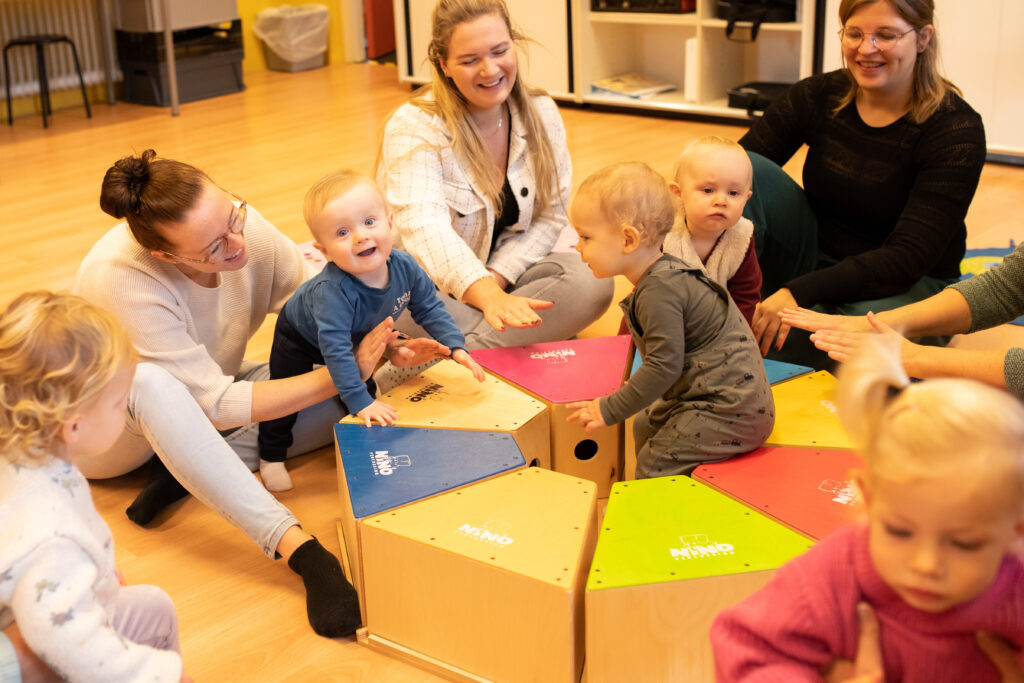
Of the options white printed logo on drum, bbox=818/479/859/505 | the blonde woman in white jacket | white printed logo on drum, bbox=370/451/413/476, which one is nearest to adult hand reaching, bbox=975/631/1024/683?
white printed logo on drum, bbox=818/479/859/505

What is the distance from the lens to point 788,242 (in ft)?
7.63

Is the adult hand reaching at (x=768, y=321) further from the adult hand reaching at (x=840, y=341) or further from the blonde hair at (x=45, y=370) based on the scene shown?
the blonde hair at (x=45, y=370)

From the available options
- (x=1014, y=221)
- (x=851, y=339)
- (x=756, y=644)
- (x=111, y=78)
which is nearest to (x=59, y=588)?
(x=756, y=644)

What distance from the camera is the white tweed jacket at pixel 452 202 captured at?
213cm

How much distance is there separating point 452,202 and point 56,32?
12.9ft

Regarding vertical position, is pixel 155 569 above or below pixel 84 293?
A: below

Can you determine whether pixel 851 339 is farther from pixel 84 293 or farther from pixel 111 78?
pixel 111 78

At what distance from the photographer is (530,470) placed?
1619mm

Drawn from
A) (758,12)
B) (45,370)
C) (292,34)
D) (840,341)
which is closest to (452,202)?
(840,341)

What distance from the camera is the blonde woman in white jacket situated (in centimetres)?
209

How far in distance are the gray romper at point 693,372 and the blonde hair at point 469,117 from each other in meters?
0.73

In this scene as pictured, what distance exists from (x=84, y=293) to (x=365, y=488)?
24.0 inches

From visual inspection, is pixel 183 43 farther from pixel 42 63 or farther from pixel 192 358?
pixel 192 358

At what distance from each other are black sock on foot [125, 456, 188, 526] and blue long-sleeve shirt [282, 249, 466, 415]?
38cm
